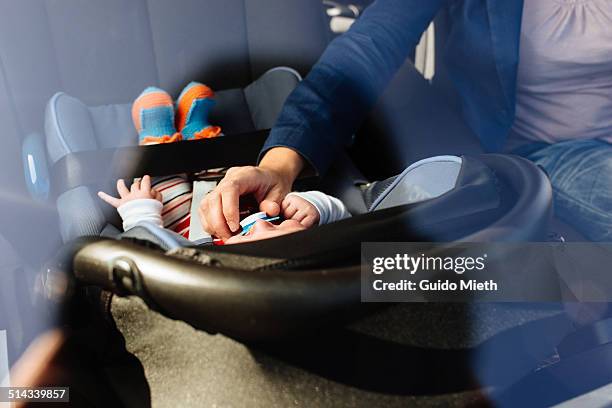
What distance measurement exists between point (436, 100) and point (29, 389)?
789mm

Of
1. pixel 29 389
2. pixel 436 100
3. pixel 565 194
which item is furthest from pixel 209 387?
pixel 436 100

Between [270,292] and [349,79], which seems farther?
[349,79]

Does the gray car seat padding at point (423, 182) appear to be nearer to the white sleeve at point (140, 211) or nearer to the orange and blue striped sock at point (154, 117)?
the white sleeve at point (140, 211)

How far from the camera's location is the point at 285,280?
0.37 m

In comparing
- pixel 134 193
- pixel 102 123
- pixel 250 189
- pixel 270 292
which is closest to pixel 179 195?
pixel 134 193

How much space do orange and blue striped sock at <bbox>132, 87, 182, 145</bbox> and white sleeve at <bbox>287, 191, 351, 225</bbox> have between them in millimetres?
354

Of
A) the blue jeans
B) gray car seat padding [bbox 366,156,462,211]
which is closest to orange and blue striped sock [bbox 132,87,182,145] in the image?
gray car seat padding [bbox 366,156,462,211]

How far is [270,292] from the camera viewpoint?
365 millimetres

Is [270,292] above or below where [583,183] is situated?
above

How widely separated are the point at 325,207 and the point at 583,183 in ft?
1.19

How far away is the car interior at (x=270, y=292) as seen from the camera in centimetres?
38

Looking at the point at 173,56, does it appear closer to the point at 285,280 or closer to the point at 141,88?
the point at 141,88

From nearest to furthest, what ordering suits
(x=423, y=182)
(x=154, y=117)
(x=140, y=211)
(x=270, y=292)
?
(x=270, y=292)
(x=423, y=182)
(x=140, y=211)
(x=154, y=117)

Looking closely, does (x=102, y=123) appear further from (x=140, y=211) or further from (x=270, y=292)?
(x=270, y=292)
